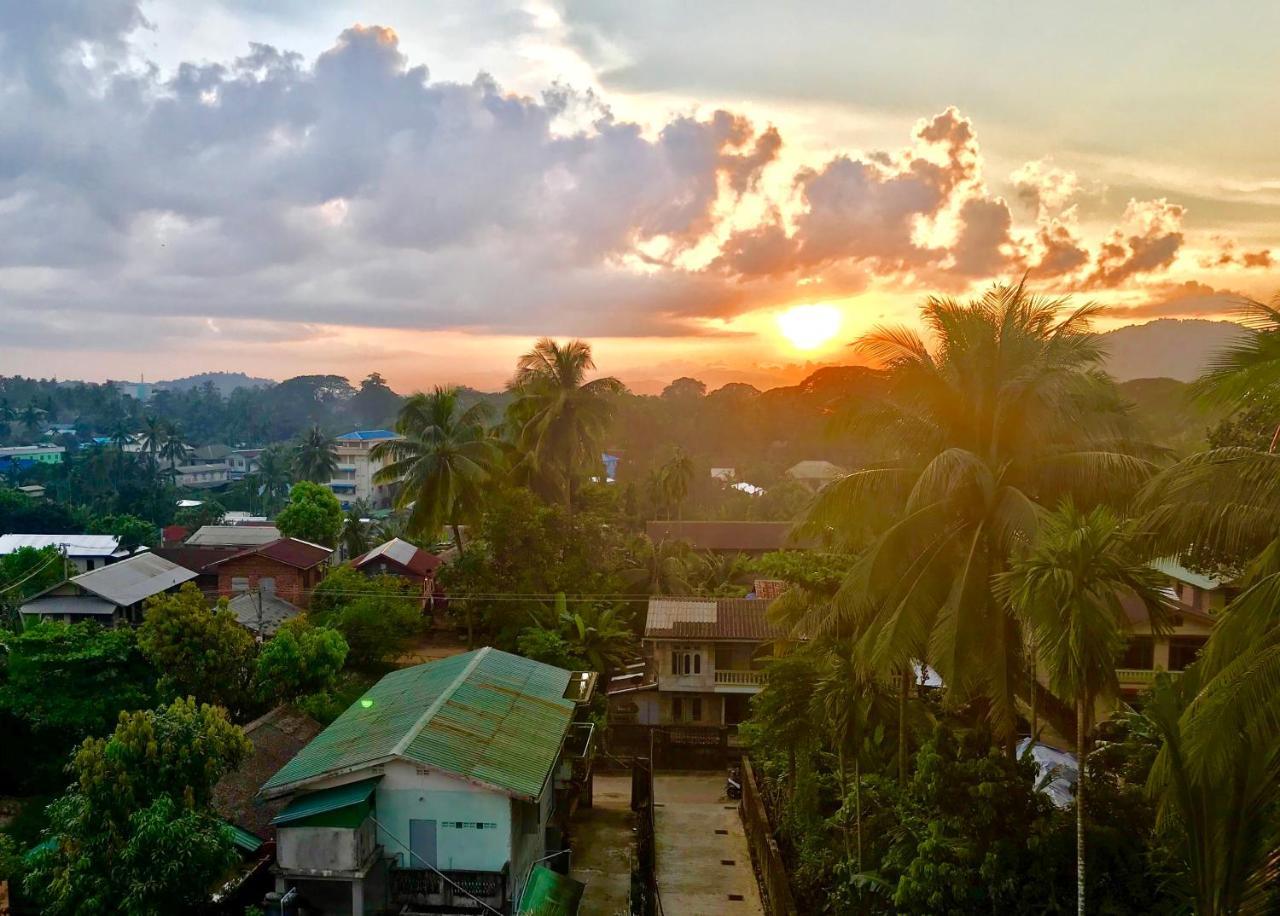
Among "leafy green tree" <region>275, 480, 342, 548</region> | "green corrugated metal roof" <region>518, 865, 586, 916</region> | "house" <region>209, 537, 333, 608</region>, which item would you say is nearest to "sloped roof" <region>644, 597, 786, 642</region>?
"green corrugated metal roof" <region>518, 865, 586, 916</region>

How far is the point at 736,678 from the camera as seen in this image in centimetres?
2584

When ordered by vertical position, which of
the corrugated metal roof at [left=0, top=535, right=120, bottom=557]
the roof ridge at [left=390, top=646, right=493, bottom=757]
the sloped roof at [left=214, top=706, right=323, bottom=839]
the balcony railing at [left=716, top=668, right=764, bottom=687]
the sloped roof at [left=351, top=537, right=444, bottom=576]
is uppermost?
the roof ridge at [left=390, top=646, right=493, bottom=757]

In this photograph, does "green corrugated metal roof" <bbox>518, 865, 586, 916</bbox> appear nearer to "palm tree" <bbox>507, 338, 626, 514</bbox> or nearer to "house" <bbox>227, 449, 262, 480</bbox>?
"palm tree" <bbox>507, 338, 626, 514</bbox>

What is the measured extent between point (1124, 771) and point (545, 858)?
928 centimetres

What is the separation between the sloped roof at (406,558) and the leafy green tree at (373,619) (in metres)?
7.48

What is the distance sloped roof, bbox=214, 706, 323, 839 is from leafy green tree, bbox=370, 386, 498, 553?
12210mm

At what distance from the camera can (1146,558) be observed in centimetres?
916

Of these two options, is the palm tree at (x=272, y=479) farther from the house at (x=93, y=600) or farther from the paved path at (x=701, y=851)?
the paved path at (x=701, y=851)

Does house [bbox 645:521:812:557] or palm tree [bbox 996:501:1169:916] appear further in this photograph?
house [bbox 645:521:812:557]

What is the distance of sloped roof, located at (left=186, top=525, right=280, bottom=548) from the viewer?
48.2 m

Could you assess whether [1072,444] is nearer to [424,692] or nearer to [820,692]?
[820,692]

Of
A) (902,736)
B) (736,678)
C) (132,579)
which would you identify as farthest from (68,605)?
(902,736)

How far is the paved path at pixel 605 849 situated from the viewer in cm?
1667

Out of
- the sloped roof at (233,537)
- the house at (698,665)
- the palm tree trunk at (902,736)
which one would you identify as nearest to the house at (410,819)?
the palm tree trunk at (902,736)
